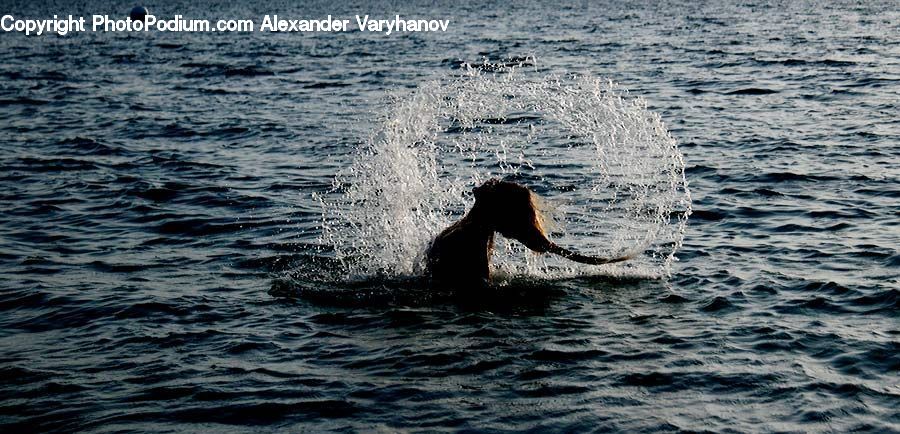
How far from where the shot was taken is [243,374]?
34.9ft

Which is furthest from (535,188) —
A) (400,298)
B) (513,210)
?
(513,210)

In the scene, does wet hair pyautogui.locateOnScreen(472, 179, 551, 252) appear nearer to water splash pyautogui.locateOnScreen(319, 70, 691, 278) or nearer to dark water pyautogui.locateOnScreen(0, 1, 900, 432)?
water splash pyautogui.locateOnScreen(319, 70, 691, 278)

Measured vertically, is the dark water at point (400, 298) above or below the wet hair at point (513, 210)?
below

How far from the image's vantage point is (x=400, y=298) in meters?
13.0

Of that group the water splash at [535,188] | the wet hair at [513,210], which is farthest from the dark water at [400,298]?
the wet hair at [513,210]

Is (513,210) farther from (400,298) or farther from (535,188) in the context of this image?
(535,188)

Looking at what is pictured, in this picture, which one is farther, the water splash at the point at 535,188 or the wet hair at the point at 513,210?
the water splash at the point at 535,188

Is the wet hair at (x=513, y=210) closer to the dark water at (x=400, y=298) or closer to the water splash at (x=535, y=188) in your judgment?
the water splash at (x=535, y=188)

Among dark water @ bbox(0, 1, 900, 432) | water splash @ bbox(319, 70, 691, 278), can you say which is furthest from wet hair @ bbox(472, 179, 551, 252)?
dark water @ bbox(0, 1, 900, 432)

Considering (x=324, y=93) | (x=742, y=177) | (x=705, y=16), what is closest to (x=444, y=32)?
(x=705, y=16)

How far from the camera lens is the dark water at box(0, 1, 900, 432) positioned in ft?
32.3

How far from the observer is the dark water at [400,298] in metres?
9.84

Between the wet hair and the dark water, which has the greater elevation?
the wet hair

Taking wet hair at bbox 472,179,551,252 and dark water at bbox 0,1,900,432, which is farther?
wet hair at bbox 472,179,551,252
